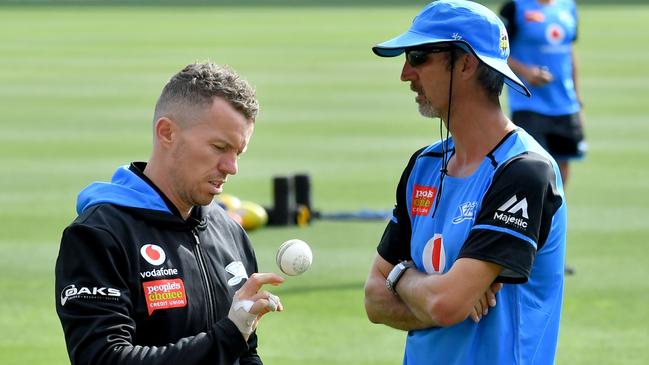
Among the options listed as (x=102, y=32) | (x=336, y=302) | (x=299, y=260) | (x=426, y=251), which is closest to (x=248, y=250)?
(x=299, y=260)

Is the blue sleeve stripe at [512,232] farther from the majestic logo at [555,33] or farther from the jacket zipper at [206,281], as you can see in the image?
the majestic logo at [555,33]

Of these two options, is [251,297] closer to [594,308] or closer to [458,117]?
[458,117]

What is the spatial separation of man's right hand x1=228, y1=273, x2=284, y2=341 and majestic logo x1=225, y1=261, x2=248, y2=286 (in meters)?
0.42

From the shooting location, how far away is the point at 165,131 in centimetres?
450

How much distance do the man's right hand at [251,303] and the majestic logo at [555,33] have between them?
814 centimetres

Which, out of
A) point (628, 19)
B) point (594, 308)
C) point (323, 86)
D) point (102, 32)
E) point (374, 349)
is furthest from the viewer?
point (628, 19)

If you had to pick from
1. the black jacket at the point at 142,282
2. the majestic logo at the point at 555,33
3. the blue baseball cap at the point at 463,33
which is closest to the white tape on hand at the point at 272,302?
the black jacket at the point at 142,282

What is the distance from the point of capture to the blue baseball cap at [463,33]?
186 inches

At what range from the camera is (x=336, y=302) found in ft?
34.1

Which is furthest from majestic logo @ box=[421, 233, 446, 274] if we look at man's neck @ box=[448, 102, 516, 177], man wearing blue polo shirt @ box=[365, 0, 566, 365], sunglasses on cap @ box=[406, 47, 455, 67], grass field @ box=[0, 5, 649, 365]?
grass field @ box=[0, 5, 649, 365]

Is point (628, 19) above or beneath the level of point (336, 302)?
beneath

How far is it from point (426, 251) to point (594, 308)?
5725 millimetres

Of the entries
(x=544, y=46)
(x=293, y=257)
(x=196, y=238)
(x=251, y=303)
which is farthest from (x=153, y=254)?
(x=544, y=46)

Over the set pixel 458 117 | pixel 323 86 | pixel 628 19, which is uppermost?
pixel 458 117
